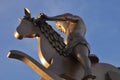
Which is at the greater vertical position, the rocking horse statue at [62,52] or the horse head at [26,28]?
the horse head at [26,28]

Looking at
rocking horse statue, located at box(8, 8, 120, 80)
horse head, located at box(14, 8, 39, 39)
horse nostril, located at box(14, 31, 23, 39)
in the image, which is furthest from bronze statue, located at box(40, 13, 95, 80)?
horse nostril, located at box(14, 31, 23, 39)

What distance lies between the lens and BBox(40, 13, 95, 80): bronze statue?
18.4 feet

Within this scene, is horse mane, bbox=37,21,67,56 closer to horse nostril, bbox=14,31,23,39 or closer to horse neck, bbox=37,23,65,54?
horse neck, bbox=37,23,65,54

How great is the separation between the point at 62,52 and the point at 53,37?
0.85 ft

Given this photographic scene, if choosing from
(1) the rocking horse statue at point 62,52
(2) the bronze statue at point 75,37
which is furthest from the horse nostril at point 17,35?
(2) the bronze statue at point 75,37

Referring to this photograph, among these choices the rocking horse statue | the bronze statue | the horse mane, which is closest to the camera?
the rocking horse statue

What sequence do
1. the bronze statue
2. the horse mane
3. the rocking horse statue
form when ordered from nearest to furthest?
the rocking horse statue → the bronze statue → the horse mane

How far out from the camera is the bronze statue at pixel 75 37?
562 centimetres

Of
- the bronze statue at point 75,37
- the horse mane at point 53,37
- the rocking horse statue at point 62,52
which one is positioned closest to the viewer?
the rocking horse statue at point 62,52

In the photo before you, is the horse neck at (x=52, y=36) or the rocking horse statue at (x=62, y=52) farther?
the horse neck at (x=52, y=36)

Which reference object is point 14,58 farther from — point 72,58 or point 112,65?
point 112,65

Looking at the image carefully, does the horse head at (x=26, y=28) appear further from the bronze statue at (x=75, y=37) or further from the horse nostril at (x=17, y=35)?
the bronze statue at (x=75, y=37)

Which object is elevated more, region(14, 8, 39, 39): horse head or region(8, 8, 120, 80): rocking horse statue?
region(14, 8, 39, 39): horse head

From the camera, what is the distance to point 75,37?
230 inches
